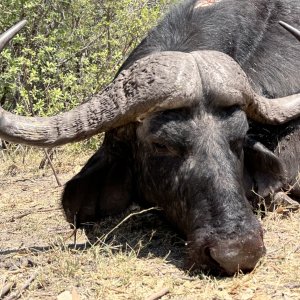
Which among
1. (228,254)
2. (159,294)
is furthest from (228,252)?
(159,294)

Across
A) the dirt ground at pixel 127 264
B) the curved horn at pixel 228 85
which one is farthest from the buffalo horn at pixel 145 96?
the dirt ground at pixel 127 264

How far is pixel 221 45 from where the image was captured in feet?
18.7

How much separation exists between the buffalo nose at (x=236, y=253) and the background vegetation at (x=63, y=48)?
4632 mm

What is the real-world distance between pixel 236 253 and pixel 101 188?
1.68 metres

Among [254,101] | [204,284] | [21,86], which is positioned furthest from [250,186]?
[21,86]

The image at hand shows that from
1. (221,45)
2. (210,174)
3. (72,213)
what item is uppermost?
(221,45)

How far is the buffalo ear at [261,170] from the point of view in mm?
5449

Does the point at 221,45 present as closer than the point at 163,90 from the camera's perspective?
No

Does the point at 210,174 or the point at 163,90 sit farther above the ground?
the point at 163,90

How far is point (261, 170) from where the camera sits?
557cm

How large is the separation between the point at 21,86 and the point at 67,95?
0.76 metres

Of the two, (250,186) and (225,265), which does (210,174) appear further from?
(250,186)

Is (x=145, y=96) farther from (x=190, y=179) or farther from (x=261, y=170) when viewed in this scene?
(x=261, y=170)

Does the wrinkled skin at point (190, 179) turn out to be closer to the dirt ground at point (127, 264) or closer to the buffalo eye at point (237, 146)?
the buffalo eye at point (237, 146)
